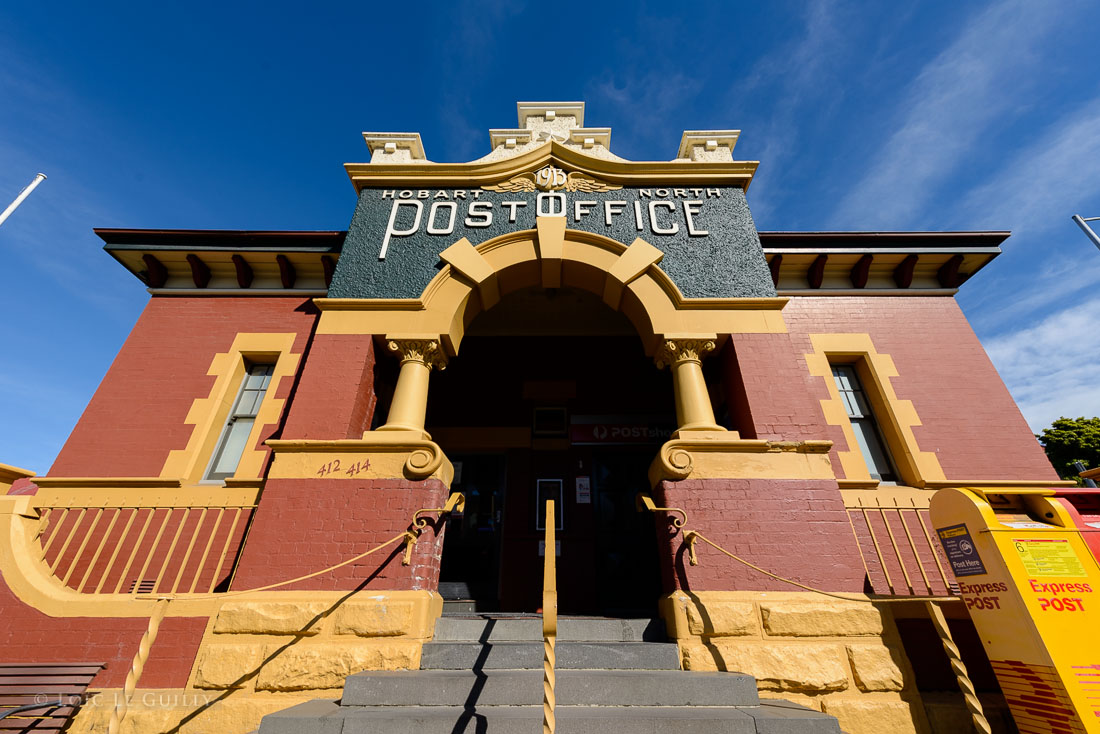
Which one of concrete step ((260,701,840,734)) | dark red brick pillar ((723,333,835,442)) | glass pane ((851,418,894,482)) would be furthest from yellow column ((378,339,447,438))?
glass pane ((851,418,894,482))

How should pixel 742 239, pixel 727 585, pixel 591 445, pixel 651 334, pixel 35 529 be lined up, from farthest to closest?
pixel 591 445 → pixel 742 239 → pixel 651 334 → pixel 35 529 → pixel 727 585

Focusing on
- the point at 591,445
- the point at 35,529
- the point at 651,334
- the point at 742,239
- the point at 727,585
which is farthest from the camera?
the point at 591,445

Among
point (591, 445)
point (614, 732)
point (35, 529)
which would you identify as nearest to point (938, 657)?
point (614, 732)

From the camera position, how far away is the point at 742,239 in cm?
751

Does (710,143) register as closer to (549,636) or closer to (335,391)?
(335,391)

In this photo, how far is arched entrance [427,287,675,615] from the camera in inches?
319

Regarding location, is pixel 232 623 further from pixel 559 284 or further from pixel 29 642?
pixel 559 284

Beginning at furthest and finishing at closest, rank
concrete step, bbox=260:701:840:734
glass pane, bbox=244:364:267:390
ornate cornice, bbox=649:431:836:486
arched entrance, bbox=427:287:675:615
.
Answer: arched entrance, bbox=427:287:675:615 < glass pane, bbox=244:364:267:390 < ornate cornice, bbox=649:431:836:486 < concrete step, bbox=260:701:840:734

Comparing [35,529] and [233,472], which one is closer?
[35,529]

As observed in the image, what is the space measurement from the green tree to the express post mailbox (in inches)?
1330

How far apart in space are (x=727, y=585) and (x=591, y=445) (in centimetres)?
434

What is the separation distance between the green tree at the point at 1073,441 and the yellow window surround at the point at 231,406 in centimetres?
3921

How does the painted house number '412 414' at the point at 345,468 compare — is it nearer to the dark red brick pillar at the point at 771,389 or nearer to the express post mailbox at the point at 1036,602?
the dark red brick pillar at the point at 771,389

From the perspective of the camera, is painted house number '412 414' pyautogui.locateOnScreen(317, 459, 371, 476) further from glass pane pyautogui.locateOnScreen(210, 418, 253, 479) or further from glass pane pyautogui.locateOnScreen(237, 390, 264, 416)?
glass pane pyautogui.locateOnScreen(237, 390, 264, 416)
